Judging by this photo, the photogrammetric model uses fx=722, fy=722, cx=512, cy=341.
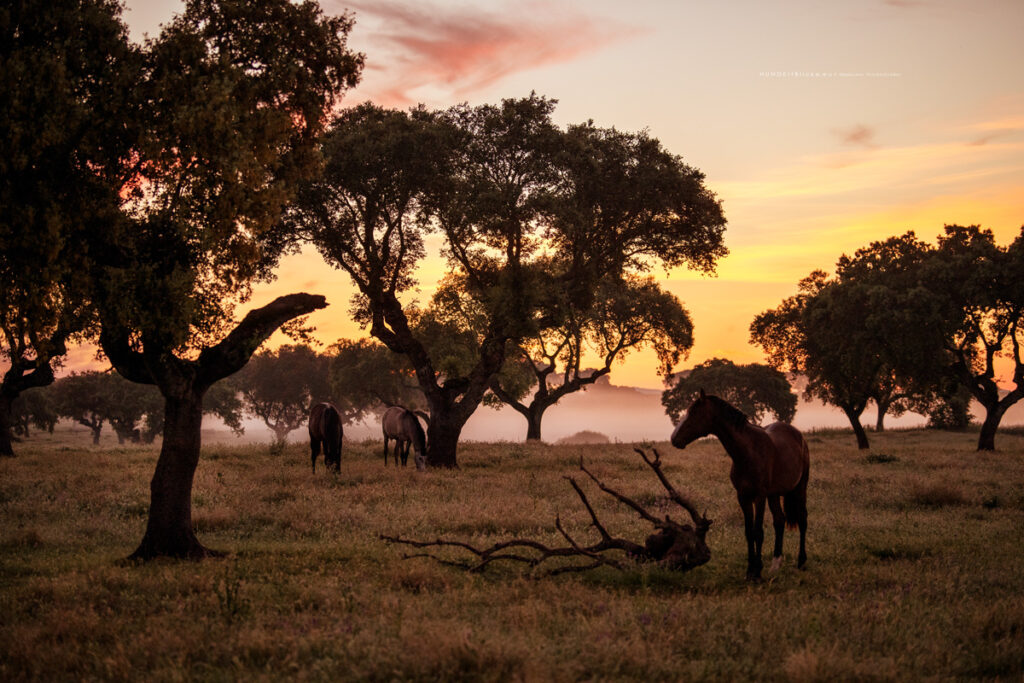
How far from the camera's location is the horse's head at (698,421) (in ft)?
38.2

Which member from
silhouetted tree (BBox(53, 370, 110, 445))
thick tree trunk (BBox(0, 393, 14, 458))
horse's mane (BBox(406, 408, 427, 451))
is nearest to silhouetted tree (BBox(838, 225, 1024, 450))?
horse's mane (BBox(406, 408, 427, 451))

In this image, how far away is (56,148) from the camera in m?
12.0

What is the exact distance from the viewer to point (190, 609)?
9.27 m

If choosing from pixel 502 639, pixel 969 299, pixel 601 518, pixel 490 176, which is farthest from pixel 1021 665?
pixel 969 299

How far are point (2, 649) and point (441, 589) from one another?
17.1ft

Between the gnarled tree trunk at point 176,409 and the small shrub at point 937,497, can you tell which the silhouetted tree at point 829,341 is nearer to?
the small shrub at point 937,497

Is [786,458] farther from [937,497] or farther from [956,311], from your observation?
[956,311]

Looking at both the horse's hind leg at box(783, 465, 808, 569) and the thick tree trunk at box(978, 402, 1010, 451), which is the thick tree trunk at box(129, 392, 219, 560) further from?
the thick tree trunk at box(978, 402, 1010, 451)

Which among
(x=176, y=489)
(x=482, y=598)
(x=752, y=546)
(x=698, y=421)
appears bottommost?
(x=482, y=598)

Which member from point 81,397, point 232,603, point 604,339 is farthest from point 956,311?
point 81,397

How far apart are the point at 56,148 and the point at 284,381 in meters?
70.2

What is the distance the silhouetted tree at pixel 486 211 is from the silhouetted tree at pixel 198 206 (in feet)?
40.8

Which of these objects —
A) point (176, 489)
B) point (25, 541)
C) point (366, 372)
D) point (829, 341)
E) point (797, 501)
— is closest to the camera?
point (797, 501)

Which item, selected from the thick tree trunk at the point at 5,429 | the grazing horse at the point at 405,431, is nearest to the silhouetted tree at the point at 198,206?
the grazing horse at the point at 405,431
